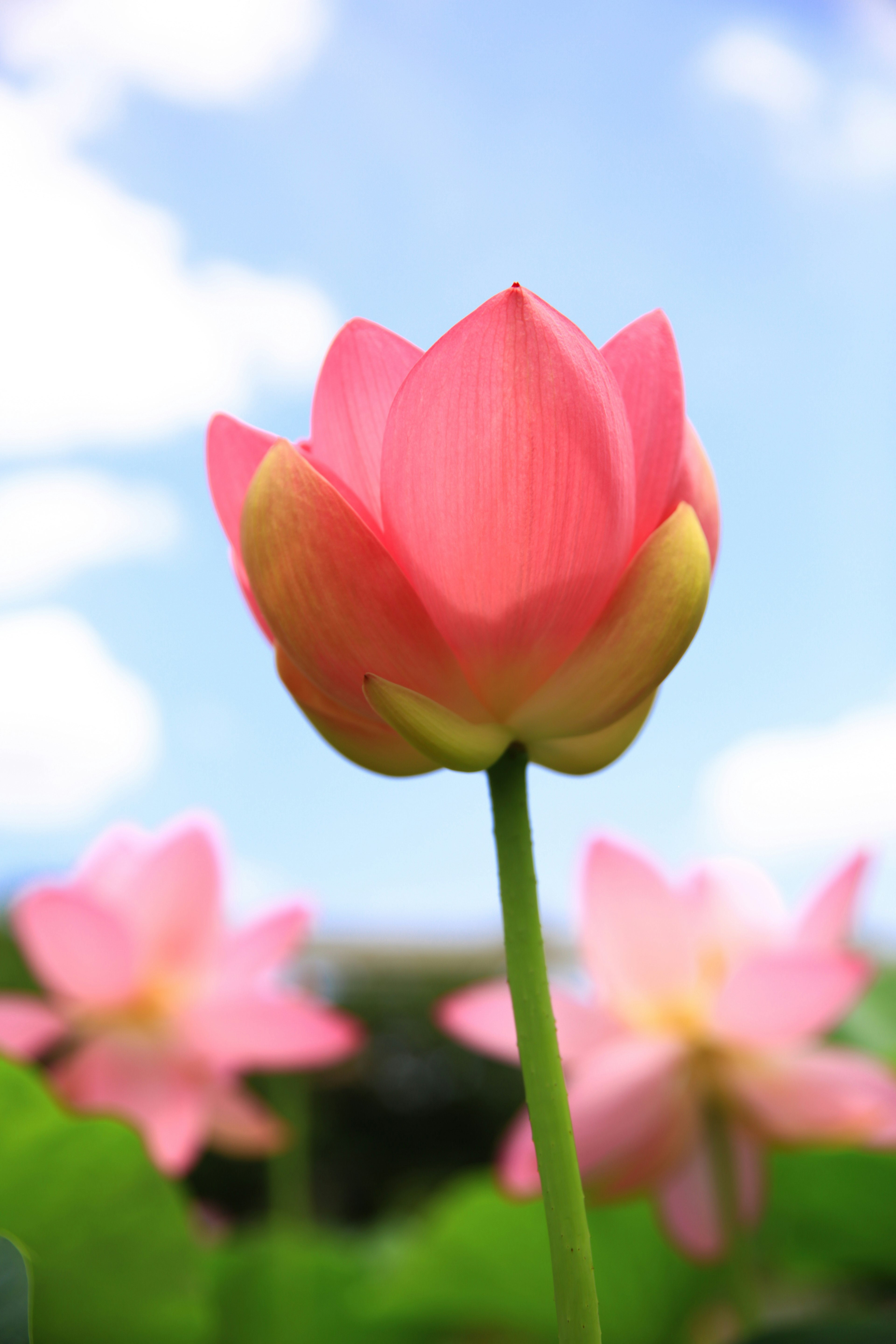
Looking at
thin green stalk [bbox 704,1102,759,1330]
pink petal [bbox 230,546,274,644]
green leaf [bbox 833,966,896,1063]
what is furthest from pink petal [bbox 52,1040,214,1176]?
green leaf [bbox 833,966,896,1063]

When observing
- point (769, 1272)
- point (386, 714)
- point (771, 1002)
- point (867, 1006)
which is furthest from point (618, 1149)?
point (867, 1006)

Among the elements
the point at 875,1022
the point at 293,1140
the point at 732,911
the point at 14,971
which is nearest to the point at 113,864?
the point at 293,1140

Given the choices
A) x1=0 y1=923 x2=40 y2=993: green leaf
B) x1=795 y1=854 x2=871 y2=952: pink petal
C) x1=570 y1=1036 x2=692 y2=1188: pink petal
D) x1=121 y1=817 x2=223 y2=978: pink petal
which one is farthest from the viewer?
x1=0 y1=923 x2=40 y2=993: green leaf

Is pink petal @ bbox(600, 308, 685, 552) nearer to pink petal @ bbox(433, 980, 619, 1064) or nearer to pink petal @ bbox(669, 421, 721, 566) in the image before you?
pink petal @ bbox(669, 421, 721, 566)

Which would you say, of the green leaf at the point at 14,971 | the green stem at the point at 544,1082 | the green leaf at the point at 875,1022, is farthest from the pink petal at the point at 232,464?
the green leaf at the point at 14,971

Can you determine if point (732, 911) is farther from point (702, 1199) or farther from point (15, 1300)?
point (15, 1300)

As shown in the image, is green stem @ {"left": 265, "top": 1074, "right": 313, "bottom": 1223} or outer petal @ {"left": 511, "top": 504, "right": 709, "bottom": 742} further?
green stem @ {"left": 265, "top": 1074, "right": 313, "bottom": 1223}
